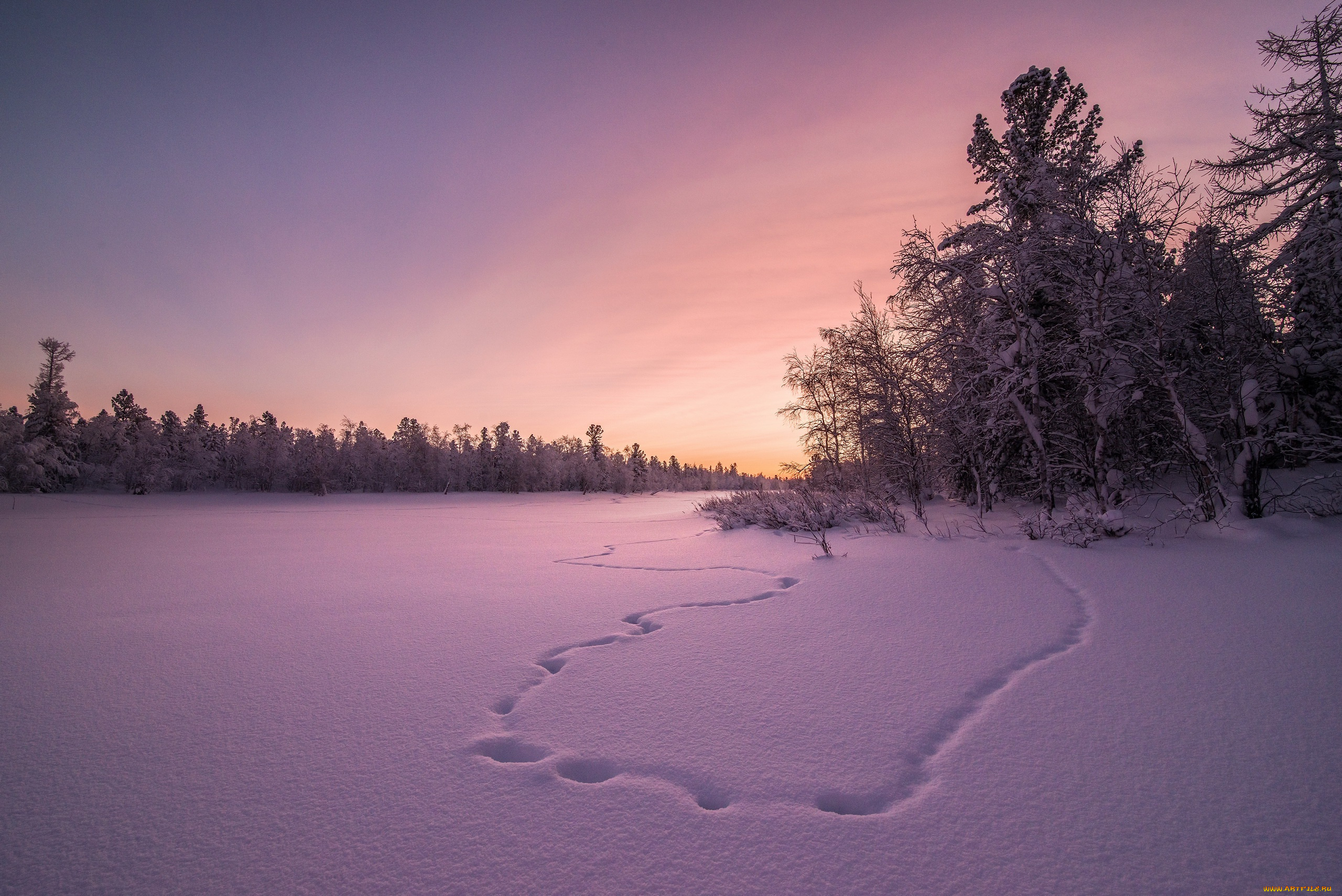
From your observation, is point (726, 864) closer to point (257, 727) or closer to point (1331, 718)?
point (257, 727)

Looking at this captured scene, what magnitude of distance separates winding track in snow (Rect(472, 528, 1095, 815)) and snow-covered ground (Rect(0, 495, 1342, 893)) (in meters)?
0.01

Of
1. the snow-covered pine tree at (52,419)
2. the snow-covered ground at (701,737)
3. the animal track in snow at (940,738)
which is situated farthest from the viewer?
the snow-covered pine tree at (52,419)

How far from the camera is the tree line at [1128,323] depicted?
640 cm

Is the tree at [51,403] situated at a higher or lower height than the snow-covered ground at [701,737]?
higher

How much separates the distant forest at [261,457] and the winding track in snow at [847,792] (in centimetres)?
4332

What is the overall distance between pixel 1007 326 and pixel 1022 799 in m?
8.23

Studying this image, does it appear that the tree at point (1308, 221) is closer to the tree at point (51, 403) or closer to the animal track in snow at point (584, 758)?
the animal track in snow at point (584, 758)

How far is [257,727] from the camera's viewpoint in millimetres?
2217

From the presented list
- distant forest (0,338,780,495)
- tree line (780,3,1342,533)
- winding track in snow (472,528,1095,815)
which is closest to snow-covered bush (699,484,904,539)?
tree line (780,3,1342,533)

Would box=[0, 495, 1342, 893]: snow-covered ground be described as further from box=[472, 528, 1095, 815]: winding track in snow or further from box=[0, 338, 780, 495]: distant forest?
box=[0, 338, 780, 495]: distant forest

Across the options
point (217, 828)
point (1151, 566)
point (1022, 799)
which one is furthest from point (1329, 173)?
point (217, 828)

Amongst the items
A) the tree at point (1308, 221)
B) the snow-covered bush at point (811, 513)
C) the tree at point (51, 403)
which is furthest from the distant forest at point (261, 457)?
the tree at point (1308, 221)

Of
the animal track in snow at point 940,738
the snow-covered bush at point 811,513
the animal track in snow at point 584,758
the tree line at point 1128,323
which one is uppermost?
the tree line at point 1128,323

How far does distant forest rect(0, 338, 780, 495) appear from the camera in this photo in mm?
30844
